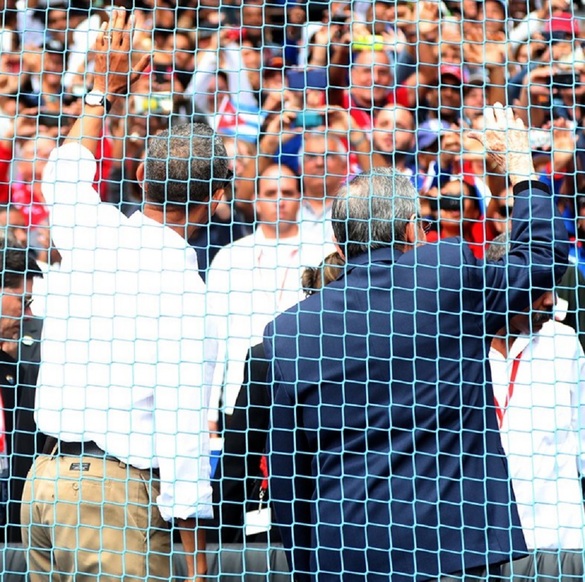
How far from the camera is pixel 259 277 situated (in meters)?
4.33

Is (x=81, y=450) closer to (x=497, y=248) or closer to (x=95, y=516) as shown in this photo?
(x=95, y=516)

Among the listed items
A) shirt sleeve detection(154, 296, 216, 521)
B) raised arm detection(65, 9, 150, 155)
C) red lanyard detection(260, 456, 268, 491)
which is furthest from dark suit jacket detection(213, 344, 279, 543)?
raised arm detection(65, 9, 150, 155)

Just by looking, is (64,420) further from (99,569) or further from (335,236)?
(335,236)

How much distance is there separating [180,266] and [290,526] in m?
0.74

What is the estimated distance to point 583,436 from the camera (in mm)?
3674

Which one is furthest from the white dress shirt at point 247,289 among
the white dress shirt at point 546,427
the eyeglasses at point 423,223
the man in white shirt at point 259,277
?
the white dress shirt at point 546,427

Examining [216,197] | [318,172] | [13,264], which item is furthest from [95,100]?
[318,172]

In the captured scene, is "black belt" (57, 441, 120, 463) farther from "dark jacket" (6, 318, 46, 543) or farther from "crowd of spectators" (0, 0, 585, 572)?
"crowd of spectators" (0, 0, 585, 572)

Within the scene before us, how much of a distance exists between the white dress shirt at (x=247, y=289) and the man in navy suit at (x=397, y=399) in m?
0.97

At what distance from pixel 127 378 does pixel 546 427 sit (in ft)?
4.44

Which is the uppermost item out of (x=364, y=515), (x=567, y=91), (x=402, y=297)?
(x=567, y=91)

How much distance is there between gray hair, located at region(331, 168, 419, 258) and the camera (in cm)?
284

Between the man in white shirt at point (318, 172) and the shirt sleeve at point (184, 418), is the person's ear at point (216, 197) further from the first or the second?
the man in white shirt at point (318, 172)

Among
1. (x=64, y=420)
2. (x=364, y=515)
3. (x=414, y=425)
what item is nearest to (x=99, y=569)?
(x=64, y=420)
